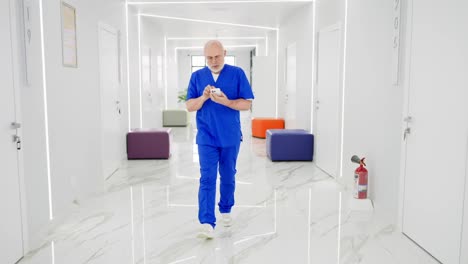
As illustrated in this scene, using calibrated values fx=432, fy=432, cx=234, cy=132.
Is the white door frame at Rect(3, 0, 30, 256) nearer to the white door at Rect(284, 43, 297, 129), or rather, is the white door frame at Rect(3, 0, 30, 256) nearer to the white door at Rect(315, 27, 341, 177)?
the white door at Rect(315, 27, 341, 177)

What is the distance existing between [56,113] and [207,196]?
1.55m

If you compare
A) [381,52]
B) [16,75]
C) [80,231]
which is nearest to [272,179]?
[381,52]

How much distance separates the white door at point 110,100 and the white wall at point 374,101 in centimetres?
292

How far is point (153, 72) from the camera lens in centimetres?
982

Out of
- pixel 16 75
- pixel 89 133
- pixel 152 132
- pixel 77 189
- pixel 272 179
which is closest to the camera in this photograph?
pixel 16 75

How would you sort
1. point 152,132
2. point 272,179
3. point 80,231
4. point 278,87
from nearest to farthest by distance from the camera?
point 80,231 < point 272,179 < point 152,132 < point 278,87

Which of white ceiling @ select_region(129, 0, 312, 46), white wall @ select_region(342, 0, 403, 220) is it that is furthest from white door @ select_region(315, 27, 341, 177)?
white ceiling @ select_region(129, 0, 312, 46)

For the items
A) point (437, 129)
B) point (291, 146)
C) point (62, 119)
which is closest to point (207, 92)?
point (62, 119)

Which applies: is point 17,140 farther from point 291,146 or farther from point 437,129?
point 291,146

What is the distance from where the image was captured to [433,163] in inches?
118

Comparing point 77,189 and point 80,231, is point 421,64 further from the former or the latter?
point 77,189

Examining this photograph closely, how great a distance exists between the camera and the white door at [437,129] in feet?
8.79

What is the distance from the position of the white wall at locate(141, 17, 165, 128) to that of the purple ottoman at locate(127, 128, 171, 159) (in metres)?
1.57

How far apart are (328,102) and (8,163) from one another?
402 centimetres
